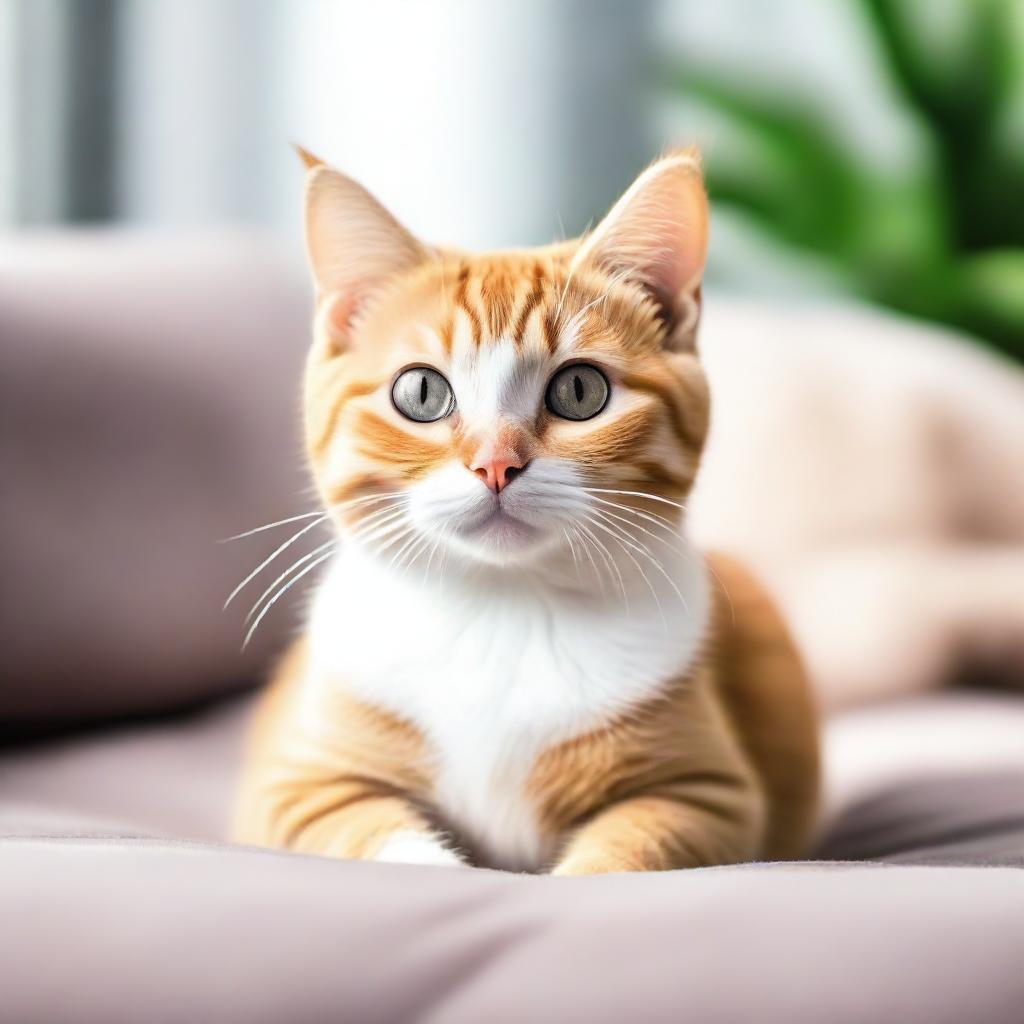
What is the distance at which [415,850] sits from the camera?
814 millimetres

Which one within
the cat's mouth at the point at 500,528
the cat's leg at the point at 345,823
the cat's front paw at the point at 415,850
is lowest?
the cat's leg at the point at 345,823

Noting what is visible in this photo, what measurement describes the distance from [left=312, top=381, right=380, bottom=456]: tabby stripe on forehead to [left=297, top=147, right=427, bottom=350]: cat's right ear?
0.19 feet

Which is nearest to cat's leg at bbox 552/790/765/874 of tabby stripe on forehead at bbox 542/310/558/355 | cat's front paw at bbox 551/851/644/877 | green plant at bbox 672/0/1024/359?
cat's front paw at bbox 551/851/644/877

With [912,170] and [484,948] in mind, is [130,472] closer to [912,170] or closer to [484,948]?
[484,948]

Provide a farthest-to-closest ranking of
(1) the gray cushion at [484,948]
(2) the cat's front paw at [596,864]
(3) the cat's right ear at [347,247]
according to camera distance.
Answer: (3) the cat's right ear at [347,247] → (2) the cat's front paw at [596,864] → (1) the gray cushion at [484,948]

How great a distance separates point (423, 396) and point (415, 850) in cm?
31

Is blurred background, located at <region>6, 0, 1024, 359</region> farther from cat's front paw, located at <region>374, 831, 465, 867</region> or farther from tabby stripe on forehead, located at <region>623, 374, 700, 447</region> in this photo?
cat's front paw, located at <region>374, 831, 465, 867</region>

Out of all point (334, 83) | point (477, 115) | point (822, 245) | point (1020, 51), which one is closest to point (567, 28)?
point (477, 115)

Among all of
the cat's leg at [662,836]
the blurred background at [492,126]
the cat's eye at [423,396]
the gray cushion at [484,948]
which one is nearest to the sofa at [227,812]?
the gray cushion at [484,948]

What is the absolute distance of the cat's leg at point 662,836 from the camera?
32.1 inches

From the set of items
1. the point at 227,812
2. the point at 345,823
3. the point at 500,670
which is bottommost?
the point at 227,812

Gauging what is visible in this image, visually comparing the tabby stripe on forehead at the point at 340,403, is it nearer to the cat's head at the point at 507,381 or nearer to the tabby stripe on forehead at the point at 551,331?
the cat's head at the point at 507,381

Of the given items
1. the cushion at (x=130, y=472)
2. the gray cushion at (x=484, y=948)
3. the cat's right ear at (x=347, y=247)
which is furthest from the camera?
the cushion at (x=130, y=472)

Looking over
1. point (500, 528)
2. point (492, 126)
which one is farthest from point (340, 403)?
point (492, 126)
